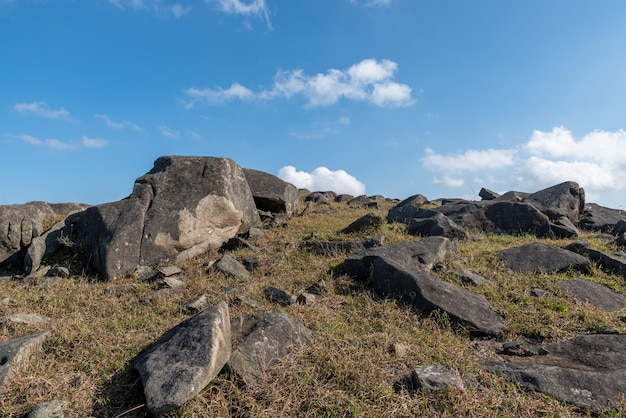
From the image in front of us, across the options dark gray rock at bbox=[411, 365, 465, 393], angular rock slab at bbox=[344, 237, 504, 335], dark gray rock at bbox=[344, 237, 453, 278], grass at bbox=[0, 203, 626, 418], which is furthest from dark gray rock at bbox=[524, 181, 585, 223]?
dark gray rock at bbox=[411, 365, 465, 393]

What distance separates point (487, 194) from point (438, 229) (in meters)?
12.1

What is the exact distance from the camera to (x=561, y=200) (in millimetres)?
13445

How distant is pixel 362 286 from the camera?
6816mm

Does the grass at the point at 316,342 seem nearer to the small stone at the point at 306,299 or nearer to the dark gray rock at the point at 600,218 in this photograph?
the small stone at the point at 306,299

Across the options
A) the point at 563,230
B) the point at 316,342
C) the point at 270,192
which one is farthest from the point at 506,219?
the point at 316,342

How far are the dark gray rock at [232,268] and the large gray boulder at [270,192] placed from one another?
5089 mm

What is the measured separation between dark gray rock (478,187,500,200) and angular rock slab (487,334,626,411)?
634 inches

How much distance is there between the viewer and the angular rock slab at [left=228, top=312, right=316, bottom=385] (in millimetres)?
4031

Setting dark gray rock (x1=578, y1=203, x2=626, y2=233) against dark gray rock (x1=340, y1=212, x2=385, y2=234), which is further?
dark gray rock (x1=578, y1=203, x2=626, y2=233)

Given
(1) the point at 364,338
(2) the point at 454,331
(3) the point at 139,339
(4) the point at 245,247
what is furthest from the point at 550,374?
(4) the point at 245,247

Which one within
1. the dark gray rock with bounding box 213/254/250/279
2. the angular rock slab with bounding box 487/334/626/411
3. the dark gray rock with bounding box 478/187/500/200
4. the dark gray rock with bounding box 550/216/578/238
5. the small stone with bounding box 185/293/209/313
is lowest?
the angular rock slab with bounding box 487/334/626/411

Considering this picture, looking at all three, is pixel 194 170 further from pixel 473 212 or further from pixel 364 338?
pixel 473 212

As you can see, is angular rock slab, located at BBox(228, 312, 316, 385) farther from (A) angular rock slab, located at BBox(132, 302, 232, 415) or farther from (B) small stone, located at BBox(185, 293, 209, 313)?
(B) small stone, located at BBox(185, 293, 209, 313)

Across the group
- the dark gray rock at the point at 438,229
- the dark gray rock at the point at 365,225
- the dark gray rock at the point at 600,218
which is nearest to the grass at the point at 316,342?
the dark gray rock at the point at 438,229
